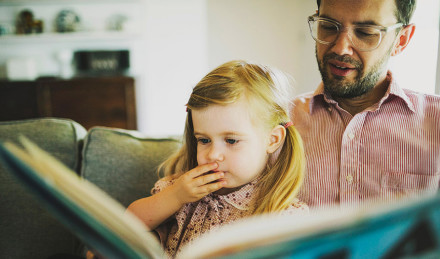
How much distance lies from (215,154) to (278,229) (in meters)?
0.52

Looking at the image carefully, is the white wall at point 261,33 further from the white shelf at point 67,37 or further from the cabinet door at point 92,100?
the cabinet door at point 92,100

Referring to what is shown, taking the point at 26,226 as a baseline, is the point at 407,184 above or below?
above

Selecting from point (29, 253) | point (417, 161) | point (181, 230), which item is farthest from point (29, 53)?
point (417, 161)

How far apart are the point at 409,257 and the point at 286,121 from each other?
0.66 metres

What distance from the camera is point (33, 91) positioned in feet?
11.9

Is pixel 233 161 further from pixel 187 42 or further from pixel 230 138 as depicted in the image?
pixel 187 42

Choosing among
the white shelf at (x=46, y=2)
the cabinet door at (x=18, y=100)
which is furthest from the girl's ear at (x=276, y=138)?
the white shelf at (x=46, y=2)

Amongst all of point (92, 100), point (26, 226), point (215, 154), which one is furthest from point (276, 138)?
point (92, 100)

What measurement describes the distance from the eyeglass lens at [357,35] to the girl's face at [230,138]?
1.54 ft

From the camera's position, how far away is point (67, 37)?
13.2ft

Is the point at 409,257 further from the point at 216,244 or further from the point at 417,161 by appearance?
the point at 417,161

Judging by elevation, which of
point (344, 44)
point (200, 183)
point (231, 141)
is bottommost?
point (200, 183)

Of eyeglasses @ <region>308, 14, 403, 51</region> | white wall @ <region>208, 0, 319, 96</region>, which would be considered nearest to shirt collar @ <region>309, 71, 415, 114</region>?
eyeglasses @ <region>308, 14, 403, 51</region>

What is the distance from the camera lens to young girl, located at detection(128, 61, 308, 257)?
3.04ft
